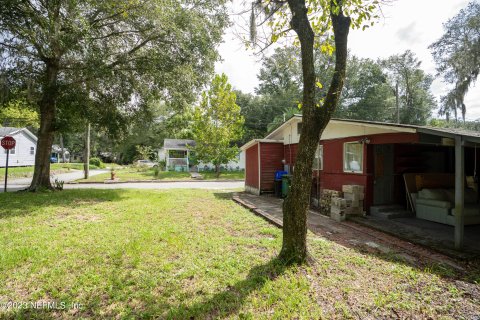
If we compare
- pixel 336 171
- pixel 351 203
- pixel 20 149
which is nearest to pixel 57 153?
pixel 20 149

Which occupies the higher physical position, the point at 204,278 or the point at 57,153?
the point at 57,153

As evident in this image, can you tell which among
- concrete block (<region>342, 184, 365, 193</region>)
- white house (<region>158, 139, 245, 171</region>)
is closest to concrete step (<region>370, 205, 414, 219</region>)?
concrete block (<region>342, 184, 365, 193</region>)

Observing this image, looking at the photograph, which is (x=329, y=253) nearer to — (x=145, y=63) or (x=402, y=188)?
(x=402, y=188)

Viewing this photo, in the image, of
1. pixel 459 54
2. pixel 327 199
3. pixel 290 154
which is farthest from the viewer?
pixel 459 54

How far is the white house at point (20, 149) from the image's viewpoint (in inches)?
1000

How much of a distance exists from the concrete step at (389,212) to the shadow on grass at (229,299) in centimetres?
483

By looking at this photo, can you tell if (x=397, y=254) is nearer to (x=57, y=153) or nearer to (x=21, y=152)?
(x=21, y=152)

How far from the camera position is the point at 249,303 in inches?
113

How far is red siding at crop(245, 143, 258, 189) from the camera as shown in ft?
40.9

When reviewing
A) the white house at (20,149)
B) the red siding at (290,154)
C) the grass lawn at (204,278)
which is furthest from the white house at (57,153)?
the grass lawn at (204,278)

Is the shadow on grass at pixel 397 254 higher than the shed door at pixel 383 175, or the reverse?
the shed door at pixel 383 175

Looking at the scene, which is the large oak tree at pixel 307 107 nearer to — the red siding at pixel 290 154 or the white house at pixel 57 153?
the red siding at pixel 290 154

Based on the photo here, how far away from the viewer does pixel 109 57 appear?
1018cm

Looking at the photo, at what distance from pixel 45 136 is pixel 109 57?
472 centimetres
